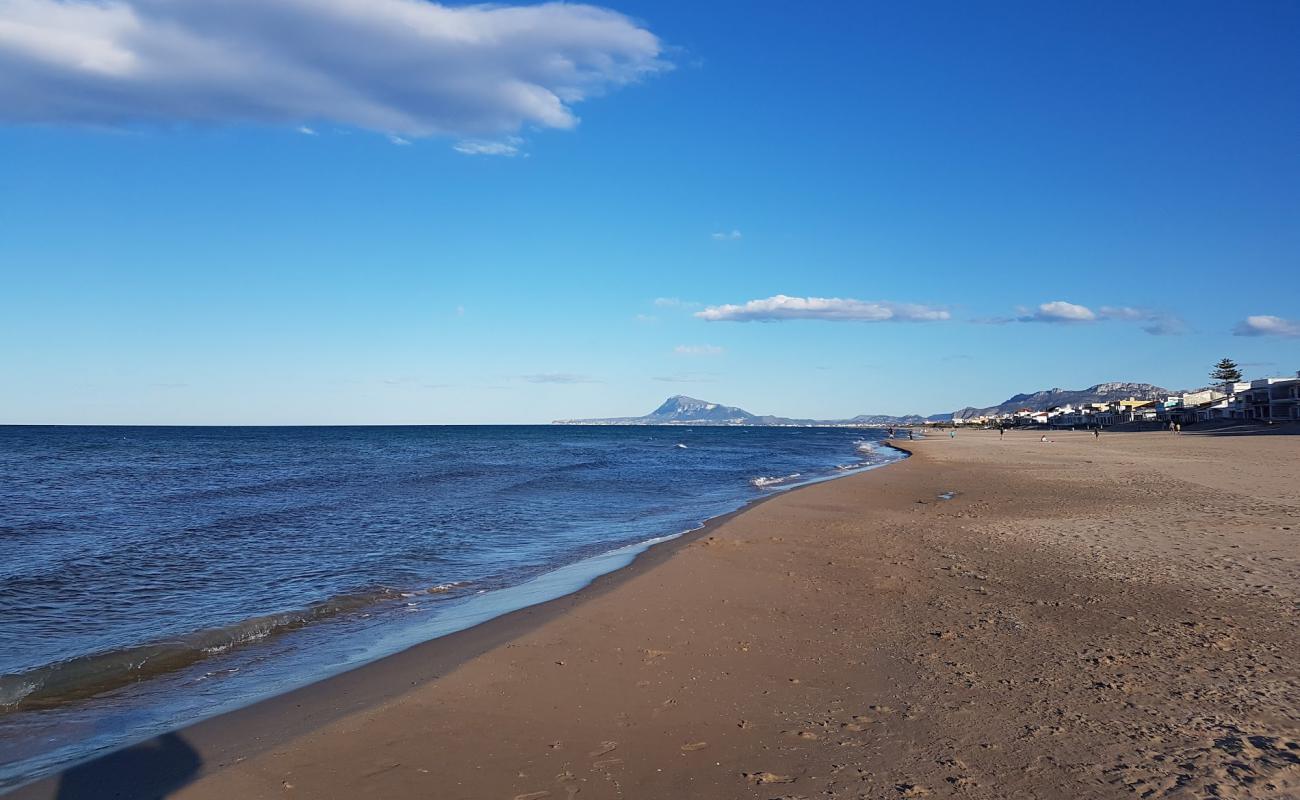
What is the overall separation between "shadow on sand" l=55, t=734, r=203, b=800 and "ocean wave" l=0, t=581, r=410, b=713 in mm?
2267

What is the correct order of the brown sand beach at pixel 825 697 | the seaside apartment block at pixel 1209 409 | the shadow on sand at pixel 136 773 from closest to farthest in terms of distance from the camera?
the brown sand beach at pixel 825 697 → the shadow on sand at pixel 136 773 → the seaside apartment block at pixel 1209 409

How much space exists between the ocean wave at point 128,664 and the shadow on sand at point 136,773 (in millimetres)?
→ 2267

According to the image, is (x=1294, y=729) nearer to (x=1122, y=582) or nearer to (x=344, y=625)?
(x=1122, y=582)

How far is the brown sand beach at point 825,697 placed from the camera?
4.88 metres

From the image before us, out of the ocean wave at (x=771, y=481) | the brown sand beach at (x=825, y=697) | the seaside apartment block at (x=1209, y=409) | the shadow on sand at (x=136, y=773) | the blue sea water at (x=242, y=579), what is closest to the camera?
the brown sand beach at (x=825, y=697)

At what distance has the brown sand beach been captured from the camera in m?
4.88

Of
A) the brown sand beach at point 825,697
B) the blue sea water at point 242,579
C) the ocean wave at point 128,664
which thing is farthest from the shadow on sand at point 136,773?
the ocean wave at point 128,664

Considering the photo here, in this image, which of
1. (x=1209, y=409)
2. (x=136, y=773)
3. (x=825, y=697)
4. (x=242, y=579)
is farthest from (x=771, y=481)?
(x=1209, y=409)

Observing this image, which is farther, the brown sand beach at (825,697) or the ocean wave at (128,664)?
the ocean wave at (128,664)

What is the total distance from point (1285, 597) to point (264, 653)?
12145mm

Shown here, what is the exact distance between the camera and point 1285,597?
8828 mm

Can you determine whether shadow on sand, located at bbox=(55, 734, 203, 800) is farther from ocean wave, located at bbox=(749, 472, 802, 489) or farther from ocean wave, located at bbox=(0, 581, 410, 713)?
ocean wave, located at bbox=(749, 472, 802, 489)

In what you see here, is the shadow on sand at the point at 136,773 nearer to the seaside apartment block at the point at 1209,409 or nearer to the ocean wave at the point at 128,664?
the ocean wave at the point at 128,664

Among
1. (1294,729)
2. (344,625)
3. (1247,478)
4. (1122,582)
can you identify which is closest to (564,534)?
(344,625)
